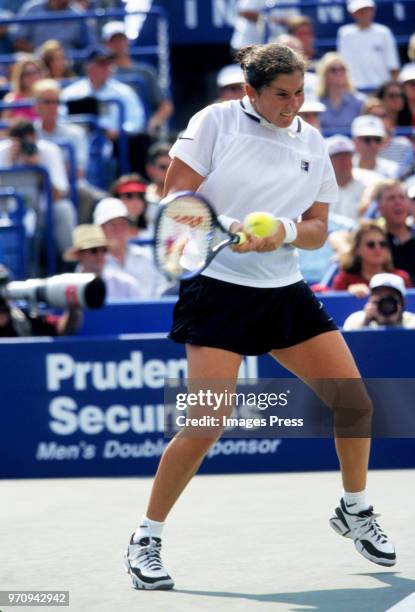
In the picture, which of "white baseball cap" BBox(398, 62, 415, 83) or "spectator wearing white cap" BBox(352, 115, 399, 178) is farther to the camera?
"white baseball cap" BBox(398, 62, 415, 83)

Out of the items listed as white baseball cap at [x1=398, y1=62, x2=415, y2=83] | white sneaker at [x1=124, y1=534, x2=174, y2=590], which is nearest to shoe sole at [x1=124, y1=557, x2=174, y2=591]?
white sneaker at [x1=124, y1=534, x2=174, y2=590]

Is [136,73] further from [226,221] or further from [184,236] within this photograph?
[226,221]

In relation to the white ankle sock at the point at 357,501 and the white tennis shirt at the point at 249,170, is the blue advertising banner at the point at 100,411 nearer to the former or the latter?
the white ankle sock at the point at 357,501

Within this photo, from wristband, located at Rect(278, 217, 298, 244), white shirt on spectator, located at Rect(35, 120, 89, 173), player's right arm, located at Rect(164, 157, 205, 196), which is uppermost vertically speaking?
player's right arm, located at Rect(164, 157, 205, 196)

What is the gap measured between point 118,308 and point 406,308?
1.74 meters

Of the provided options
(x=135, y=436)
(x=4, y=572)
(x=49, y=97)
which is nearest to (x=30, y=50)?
(x=49, y=97)

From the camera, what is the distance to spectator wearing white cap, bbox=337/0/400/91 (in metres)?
13.0

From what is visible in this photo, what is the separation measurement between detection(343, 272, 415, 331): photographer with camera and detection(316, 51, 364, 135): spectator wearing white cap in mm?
4234

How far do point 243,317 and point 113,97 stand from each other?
26.2 feet

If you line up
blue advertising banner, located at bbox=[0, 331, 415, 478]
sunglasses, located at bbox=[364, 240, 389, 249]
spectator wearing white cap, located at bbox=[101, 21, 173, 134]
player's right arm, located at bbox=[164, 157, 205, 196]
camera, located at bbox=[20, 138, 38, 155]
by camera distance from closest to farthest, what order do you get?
1. player's right arm, located at bbox=[164, 157, 205, 196]
2. blue advertising banner, located at bbox=[0, 331, 415, 478]
3. sunglasses, located at bbox=[364, 240, 389, 249]
4. camera, located at bbox=[20, 138, 38, 155]
5. spectator wearing white cap, located at bbox=[101, 21, 173, 134]

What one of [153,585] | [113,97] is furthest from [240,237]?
[113,97]

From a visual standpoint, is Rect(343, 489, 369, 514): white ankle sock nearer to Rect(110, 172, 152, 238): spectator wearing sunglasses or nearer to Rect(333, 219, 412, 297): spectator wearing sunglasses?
Rect(333, 219, 412, 297): spectator wearing sunglasses

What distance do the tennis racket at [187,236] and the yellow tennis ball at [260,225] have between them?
0.16ft

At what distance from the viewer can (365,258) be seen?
8.52 m
